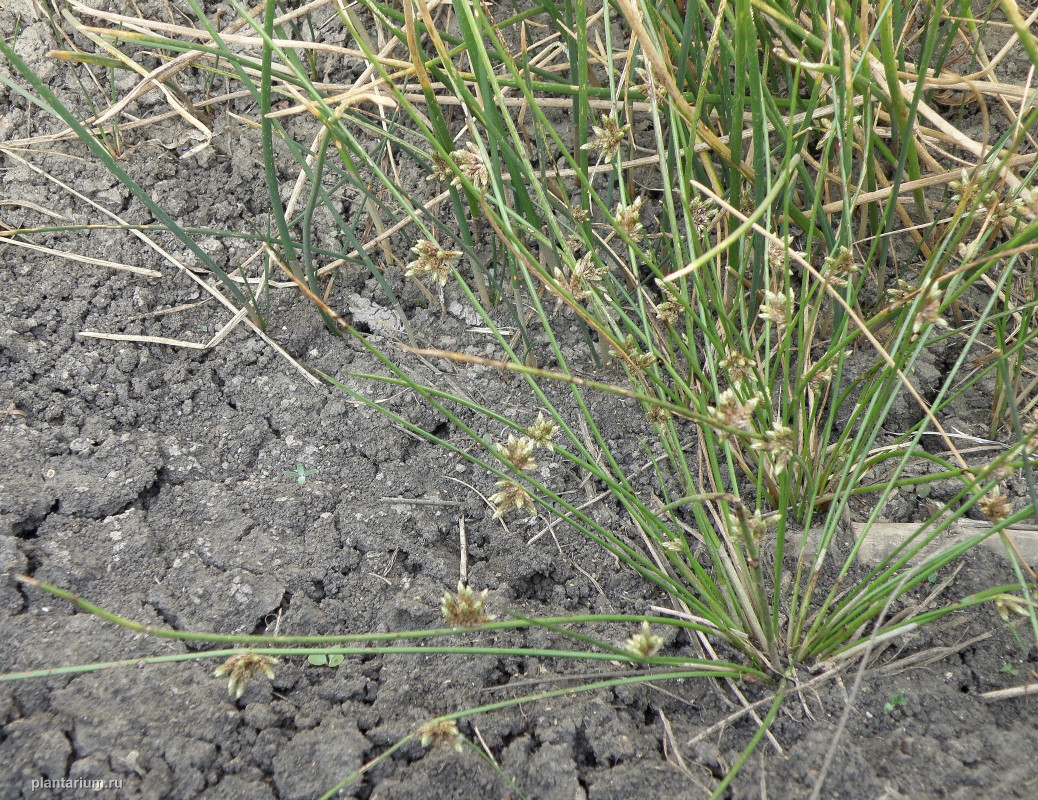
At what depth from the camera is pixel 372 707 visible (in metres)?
1.06

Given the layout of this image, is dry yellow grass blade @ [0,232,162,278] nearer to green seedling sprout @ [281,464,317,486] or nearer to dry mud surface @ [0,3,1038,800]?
dry mud surface @ [0,3,1038,800]

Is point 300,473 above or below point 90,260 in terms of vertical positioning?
below

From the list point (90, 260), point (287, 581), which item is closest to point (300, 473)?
point (287, 581)

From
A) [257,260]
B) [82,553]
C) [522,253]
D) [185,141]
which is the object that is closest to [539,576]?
[522,253]

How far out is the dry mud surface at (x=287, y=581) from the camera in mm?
961

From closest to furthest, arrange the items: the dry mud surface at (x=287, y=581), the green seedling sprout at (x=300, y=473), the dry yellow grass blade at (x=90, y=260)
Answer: the dry mud surface at (x=287, y=581) < the green seedling sprout at (x=300, y=473) < the dry yellow grass blade at (x=90, y=260)

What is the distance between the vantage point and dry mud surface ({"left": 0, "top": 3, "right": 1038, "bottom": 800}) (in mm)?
961

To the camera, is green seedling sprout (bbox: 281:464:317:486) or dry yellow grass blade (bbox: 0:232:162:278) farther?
dry yellow grass blade (bbox: 0:232:162:278)

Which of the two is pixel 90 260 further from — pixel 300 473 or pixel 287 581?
pixel 287 581

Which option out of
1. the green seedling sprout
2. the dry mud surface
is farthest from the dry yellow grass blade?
the green seedling sprout

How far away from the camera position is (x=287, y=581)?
125cm

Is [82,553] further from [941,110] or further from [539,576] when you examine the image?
[941,110]

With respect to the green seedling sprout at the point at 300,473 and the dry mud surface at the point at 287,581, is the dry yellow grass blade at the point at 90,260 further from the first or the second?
the green seedling sprout at the point at 300,473

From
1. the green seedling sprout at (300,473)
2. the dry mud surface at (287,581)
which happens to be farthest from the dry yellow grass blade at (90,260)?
the green seedling sprout at (300,473)
